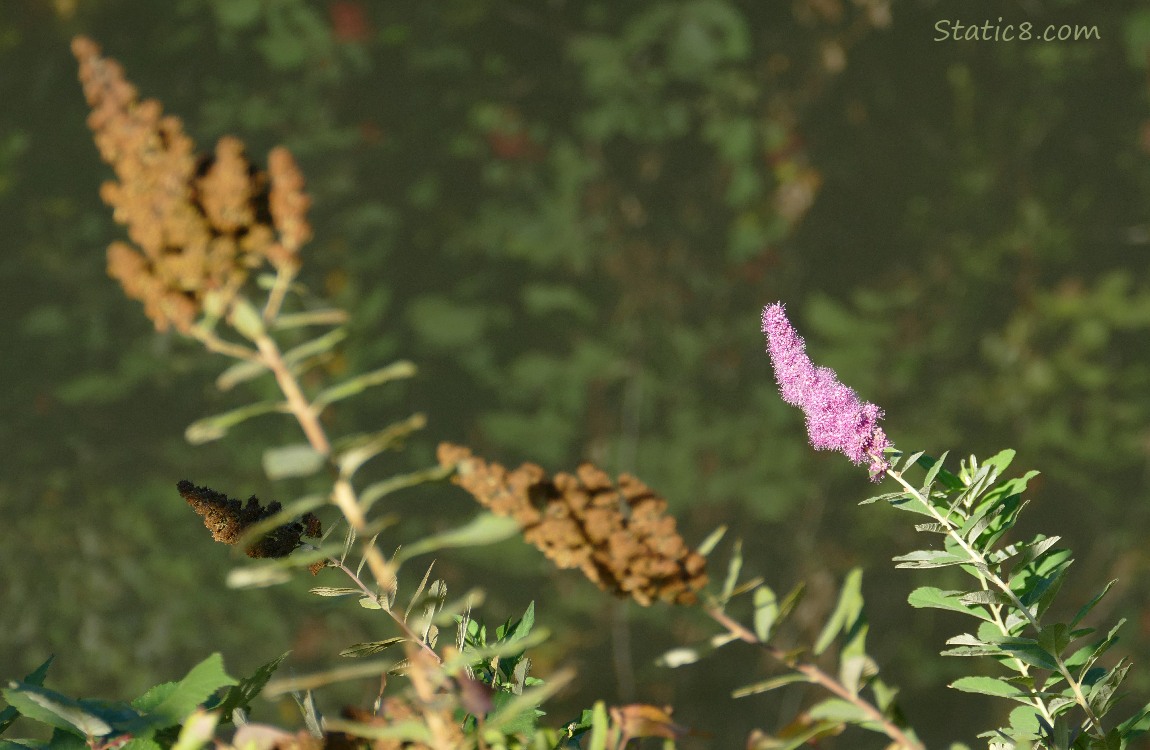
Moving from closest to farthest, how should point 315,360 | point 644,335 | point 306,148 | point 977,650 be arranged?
1. point 315,360
2. point 977,650
3. point 306,148
4. point 644,335

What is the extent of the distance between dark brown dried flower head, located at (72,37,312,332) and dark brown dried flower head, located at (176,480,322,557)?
18 cm

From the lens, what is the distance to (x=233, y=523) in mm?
703

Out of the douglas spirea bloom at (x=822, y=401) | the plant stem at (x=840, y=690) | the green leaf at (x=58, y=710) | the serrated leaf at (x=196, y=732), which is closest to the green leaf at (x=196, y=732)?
the serrated leaf at (x=196, y=732)

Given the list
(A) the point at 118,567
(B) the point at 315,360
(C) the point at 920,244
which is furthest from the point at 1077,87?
(B) the point at 315,360

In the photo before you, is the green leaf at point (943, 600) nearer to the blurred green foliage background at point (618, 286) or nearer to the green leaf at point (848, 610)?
the green leaf at point (848, 610)

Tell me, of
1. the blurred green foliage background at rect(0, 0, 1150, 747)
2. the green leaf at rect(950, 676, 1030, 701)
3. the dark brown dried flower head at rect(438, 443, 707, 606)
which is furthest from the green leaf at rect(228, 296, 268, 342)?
the blurred green foliage background at rect(0, 0, 1150, 747)

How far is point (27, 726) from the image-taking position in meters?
2.43

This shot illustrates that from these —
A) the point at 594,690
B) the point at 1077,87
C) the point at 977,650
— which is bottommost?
the point at 594,690

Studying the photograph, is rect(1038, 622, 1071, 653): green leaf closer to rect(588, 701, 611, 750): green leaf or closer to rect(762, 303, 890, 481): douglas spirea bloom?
rect(762, 303, 890, 481): douglas spirea bloom

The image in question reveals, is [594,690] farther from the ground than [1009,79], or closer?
closer

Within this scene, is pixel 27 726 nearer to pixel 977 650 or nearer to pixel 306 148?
pixel 306 148

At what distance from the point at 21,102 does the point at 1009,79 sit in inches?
85.5

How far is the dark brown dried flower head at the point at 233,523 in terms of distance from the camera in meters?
0.69

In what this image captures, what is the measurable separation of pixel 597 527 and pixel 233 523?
0.76 ft
